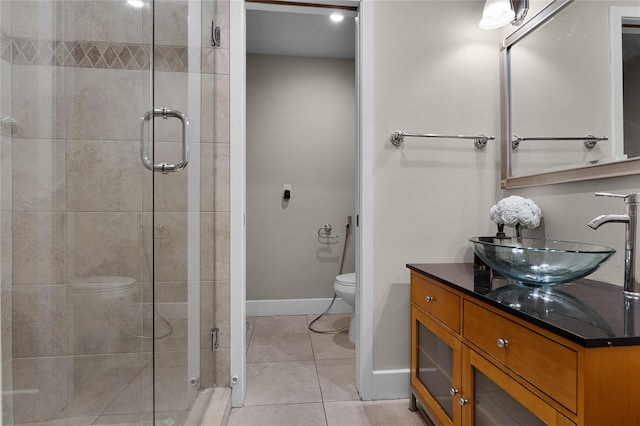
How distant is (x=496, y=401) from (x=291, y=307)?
2.37m

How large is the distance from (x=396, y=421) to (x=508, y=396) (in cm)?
80

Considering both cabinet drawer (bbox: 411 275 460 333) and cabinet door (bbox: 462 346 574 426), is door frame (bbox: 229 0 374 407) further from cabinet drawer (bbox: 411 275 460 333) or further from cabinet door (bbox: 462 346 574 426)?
cabinet door (bbox: 462 346 574 426)

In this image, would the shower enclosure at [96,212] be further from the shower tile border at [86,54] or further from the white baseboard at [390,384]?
the white baseboard at [390,384]

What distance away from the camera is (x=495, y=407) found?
1.02m

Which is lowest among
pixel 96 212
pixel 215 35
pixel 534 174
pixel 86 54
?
pixel 96 212

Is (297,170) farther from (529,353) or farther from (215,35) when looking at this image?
(529,353)

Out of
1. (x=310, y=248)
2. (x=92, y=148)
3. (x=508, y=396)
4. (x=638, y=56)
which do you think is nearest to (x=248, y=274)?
(x=310, y=248)

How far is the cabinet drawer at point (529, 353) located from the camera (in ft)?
2.42

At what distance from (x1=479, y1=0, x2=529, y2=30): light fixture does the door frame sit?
583 millimetres

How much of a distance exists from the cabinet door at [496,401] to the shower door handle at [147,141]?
49.7 inches

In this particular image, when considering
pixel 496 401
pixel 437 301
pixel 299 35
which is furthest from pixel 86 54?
pixel 299 35

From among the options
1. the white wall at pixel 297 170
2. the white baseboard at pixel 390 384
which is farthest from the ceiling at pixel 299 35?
the white baseboard at pixel 390 384

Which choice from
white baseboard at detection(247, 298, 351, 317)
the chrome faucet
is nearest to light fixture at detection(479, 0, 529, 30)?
the chrome faucet

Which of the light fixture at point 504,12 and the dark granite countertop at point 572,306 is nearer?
the dark granite countertop at point 572,306
